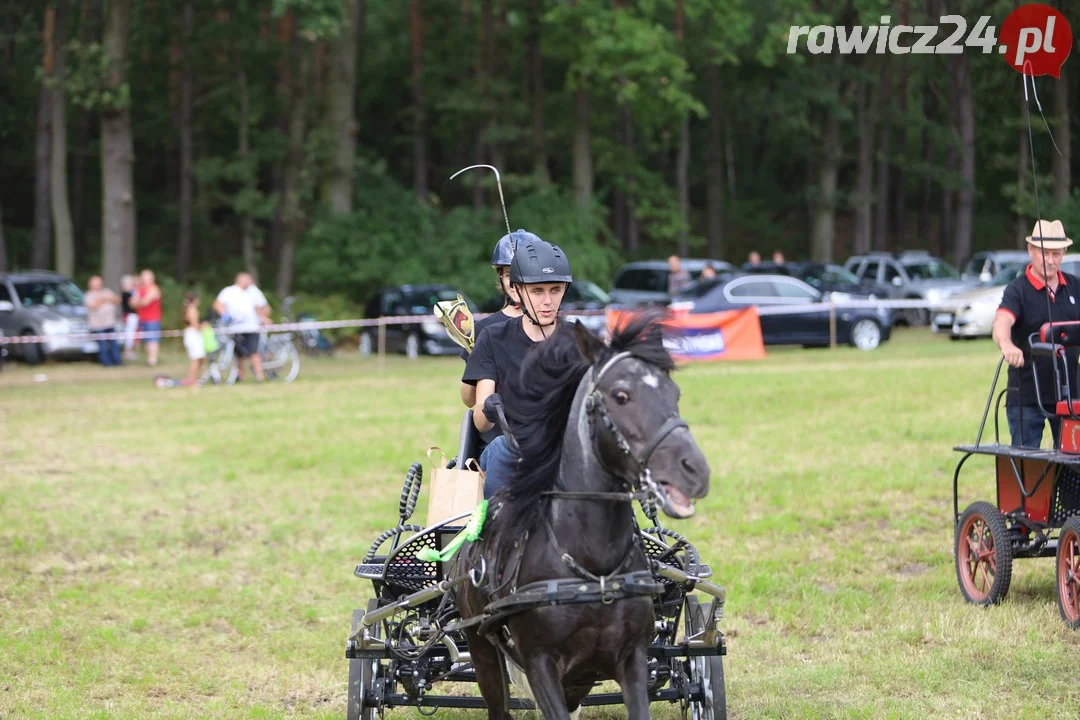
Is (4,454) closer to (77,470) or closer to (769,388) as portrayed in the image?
(77,470)

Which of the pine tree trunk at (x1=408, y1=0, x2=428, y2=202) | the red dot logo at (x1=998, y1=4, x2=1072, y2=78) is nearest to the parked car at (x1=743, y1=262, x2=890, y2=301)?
the pine tree trunk at (x1=408, y1=0, x2=428, y2=202)

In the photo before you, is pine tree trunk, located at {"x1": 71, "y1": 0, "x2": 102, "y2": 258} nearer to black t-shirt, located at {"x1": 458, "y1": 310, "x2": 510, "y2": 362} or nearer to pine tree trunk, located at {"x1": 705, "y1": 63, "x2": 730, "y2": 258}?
pine tree trunk, located at {"x1": 705, "y1": 63, "x2": 730, "y2": 258}

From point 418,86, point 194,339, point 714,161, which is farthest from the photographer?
point 714,161

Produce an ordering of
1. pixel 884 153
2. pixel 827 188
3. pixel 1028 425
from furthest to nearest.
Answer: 1. pixel 884 153
2. pixel 827 188
3. pixel 1028 425

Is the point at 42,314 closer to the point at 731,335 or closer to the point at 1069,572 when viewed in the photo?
the point at 731,335

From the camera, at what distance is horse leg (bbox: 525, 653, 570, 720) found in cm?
483

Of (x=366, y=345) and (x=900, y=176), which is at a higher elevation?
(x=900, y=176)

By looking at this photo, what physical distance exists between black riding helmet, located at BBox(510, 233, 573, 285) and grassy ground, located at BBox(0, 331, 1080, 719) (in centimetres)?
239

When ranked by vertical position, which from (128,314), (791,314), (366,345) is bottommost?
(366,345)

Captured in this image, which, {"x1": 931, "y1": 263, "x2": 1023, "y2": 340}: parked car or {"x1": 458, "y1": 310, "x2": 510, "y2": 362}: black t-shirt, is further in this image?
{"x1": 931, "y1": 263, "x2": 1023, "y2": 340}: parked car

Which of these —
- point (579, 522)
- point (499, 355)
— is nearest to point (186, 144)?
point (499, 355)

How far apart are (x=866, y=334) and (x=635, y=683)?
2384cm

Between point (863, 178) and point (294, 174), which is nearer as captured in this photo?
point (294, 174)

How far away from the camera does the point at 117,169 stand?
31.2 m
